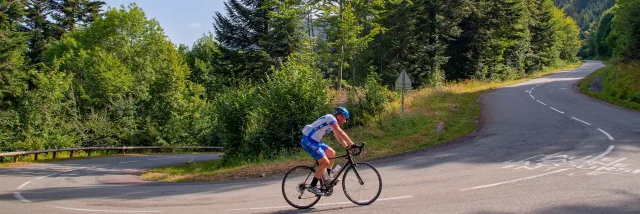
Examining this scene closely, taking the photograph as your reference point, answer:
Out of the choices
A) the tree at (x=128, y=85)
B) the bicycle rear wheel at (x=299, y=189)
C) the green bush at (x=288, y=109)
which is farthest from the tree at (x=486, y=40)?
the bicycle rear wheel at (x=299, y=189)

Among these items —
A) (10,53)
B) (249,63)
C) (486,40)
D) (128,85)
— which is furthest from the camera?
(486,40)

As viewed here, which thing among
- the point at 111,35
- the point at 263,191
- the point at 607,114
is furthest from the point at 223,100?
the point at 111,35

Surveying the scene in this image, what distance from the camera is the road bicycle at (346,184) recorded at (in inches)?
298

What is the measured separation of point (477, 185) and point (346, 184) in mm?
2870

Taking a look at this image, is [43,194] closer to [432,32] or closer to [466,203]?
[466,203]

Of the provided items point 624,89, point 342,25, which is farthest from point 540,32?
point 342,25

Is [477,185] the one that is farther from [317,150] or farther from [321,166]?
[317,150]

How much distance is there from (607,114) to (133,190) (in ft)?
63.6

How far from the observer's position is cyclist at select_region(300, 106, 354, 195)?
7.20 m

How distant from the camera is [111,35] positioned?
1826 inches

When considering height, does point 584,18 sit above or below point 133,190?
above

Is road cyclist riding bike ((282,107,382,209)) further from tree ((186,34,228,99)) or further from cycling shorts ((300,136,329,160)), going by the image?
tree ((186,34,228,99))

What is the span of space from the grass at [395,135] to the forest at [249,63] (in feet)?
4.07

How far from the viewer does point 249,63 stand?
94.0 ft
